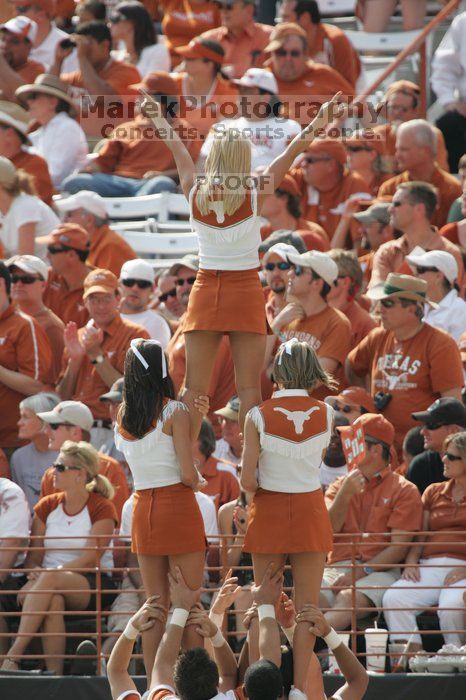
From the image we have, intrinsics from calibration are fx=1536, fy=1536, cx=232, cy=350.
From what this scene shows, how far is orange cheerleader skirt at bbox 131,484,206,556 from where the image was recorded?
690cm

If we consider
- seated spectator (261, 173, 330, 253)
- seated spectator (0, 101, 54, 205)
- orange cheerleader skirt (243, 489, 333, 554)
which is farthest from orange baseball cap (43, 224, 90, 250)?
orange cheerleader skirt (243, 489, 333, 554)

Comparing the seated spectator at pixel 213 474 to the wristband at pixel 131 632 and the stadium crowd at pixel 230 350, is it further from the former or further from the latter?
the wristband at pixel 131 632

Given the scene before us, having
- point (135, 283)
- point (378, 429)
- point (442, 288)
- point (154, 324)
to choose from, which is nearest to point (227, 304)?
point (378, 429)

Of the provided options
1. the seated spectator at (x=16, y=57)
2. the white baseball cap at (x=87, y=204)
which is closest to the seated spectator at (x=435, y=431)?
the white baseball cap at (x=87, y=204)

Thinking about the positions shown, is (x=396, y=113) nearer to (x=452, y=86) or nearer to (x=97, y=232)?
(x=452, y=86)

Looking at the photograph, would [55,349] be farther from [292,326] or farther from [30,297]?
[292,326]

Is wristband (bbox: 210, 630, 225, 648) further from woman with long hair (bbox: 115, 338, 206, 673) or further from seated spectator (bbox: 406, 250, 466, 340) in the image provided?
seated spectator (bbox: 406, 250, 466, 340)

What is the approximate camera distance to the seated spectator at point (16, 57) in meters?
14.5

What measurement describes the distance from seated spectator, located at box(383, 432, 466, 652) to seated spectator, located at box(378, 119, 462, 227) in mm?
3807

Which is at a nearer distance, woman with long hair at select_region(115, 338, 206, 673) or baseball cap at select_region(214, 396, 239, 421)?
woman with long hair at select_region(115, 338, 206, 673)

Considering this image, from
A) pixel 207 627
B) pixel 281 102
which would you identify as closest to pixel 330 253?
pixel 281 102

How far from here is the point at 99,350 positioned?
32.9 feet

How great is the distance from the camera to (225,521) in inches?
346

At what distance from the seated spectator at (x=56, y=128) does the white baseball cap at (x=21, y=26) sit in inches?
38.3
